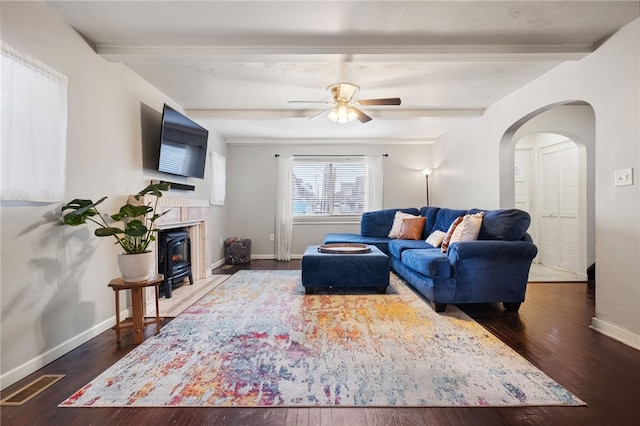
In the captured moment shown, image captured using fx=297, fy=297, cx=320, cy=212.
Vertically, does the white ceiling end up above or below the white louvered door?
above

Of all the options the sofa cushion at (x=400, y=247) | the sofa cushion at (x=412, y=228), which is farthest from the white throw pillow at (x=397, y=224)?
the sofa cushion at (x=400, y=247)

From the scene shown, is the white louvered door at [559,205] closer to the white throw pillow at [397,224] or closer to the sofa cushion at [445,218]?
the sofa cushion at [445,218]

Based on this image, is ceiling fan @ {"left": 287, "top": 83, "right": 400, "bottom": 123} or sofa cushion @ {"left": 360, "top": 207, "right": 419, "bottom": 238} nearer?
ceiling fan @ {"left": 287, "top": 83, "right": 400, "bottom": 123}

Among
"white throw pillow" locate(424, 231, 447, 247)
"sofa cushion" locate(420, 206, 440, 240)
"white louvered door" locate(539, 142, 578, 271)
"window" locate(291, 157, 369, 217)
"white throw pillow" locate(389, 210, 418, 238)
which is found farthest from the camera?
"window" locate(291, 157, 369, 217)

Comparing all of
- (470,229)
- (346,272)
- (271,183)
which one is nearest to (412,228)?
(470,229)

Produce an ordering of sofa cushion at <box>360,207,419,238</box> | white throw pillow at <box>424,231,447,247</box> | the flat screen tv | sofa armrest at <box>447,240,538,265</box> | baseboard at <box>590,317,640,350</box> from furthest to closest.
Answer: sofa cushion at <box>360,207,419,238</box>, white throw pillow at <box>424,231,447,247</box>, the flat screen tv, sofa armrest at <box>447,240,538,265</box>, baseboard at <box>590,317,640,350</box>

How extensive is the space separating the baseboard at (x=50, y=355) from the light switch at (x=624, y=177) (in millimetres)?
3956

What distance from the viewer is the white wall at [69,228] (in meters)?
1.70

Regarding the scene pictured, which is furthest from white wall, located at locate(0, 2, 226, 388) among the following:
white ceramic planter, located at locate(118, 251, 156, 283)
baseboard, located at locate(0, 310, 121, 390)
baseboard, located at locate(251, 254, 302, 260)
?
baseboard, located at locate(251, 254, 302, 260)

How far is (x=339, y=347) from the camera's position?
6.75 ft

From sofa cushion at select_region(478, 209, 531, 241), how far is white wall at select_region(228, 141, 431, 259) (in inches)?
126

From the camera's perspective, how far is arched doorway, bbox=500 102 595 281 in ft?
12.7

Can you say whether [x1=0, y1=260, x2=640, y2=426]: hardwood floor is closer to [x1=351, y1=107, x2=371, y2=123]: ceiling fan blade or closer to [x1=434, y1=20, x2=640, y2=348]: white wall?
[x1=434, y1=20, x2=640, y2=348]: white wall

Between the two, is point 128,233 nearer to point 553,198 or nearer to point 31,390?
point 31,390
